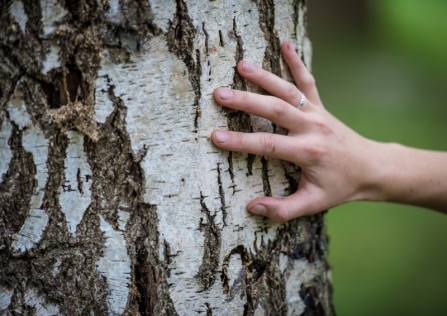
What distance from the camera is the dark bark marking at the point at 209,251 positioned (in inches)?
37.4

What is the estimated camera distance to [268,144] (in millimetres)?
951

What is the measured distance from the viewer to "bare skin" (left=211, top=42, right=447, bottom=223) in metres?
0.94

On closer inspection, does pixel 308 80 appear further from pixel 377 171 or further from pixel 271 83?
pixel 377 171

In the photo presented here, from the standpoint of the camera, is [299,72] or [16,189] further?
[299,72]

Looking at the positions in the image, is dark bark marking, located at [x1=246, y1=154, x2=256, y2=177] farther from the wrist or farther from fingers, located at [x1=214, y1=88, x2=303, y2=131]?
the wrist

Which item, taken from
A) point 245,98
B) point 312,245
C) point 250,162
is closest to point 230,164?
point 250,162

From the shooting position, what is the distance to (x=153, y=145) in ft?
2.93

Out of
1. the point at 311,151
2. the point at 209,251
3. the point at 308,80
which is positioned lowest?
the point at 209,251

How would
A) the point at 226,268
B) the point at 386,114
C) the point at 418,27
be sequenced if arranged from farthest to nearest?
the point at 386,114 → the point at 418,27 → the point at 226,268

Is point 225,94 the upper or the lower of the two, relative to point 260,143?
upper

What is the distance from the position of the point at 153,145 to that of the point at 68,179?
203 mm

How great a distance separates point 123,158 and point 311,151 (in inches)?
18.3

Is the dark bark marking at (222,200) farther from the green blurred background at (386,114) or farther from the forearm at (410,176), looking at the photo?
the green blurred background at (386,114)

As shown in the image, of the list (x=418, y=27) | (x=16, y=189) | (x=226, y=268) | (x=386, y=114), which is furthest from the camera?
(x=386, y=114)
